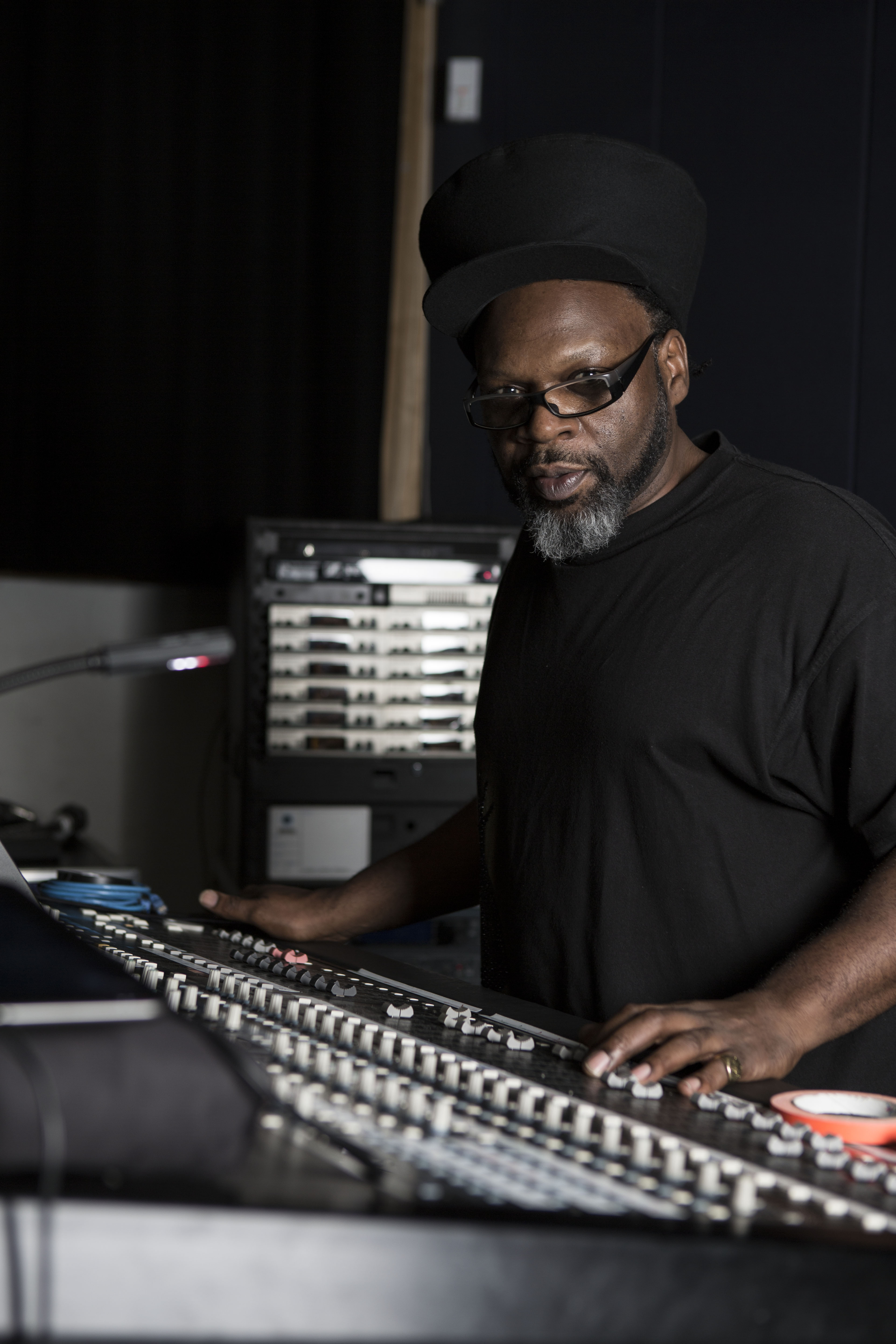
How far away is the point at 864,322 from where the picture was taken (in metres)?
2.85

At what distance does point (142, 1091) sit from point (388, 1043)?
323 mm

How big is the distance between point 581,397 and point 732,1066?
662mm

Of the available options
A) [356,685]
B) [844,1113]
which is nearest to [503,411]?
[844,1113]

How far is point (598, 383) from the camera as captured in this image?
1.27 metres

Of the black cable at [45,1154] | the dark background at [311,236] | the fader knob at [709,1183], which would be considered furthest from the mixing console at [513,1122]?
the dark background at [311,236]

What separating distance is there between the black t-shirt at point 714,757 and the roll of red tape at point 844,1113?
35 centimetres

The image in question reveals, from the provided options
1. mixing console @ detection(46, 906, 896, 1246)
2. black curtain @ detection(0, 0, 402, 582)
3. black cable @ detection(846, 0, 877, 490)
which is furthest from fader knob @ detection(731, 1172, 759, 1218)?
black cable @ detection(846, 0, 877, 490)

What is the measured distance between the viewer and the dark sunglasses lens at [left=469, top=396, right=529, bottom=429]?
130 cm

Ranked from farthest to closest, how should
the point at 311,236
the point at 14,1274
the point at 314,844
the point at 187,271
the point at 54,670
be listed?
1. the point at 311,236
2. the point at 187,271
3. the point at 314,844
4. the point at 54,670
5. the point at 14,1274

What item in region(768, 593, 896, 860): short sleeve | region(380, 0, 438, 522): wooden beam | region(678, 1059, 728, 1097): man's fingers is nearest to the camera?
region(678, 1059, 728, 1097): man's fingers

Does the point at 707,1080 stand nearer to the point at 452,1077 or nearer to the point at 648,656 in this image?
the point at 452,1077

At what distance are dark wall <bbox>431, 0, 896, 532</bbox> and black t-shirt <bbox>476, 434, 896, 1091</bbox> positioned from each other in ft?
5.36

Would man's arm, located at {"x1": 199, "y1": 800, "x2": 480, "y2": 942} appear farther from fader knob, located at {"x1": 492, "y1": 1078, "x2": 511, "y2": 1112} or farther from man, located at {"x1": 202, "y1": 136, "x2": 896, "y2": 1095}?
fader knob, located at {"x1": 492, "y1": 1078, "x2": 511, "y2": 1112}

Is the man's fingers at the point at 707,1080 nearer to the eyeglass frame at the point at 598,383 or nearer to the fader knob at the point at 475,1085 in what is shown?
the fader knob at the point at 475,1085
